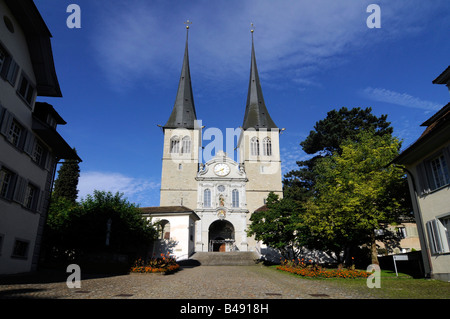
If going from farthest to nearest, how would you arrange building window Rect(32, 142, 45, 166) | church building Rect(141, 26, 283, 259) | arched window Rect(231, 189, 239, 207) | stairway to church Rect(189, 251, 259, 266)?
A: arched window Rect(231, 189, 239, 207), church building Rect(141, 26, 283, 259), stairway to church Rect(189, 251, 259, 266), building window Rect(32, 142, 45, 166)

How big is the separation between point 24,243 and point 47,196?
3032 mm

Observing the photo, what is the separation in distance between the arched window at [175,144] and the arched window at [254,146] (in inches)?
495

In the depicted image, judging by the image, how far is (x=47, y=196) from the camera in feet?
57.4

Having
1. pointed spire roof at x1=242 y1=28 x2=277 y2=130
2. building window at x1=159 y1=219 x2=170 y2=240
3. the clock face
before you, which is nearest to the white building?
building window at x1=159 y1=219 x2=170 y2=240

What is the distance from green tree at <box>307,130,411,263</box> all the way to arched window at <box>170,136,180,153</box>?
33.6m

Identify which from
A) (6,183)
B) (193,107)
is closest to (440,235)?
(6,183)

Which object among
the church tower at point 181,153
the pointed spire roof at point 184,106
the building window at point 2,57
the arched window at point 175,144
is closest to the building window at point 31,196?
the building window at point 2,57

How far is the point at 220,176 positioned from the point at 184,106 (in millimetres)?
15794

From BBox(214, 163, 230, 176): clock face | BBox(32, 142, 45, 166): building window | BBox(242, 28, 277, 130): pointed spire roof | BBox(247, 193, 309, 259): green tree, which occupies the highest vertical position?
BBox(242, 28, 277, 130): pointed spire roof

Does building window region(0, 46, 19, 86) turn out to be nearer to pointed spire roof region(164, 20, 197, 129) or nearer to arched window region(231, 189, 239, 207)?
arched window region(231, 189, 239, 207)

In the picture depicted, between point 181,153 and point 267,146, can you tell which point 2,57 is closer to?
point 181,153

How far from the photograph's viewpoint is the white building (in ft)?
44.5

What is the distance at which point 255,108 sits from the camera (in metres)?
57.7

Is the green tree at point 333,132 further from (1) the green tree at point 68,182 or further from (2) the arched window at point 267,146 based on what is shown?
(1) the green tree at point 68,182
